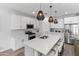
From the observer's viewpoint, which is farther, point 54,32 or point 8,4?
point 54,32

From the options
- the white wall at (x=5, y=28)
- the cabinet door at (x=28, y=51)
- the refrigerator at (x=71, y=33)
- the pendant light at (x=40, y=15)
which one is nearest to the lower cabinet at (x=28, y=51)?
the cabinet door at (x=28, y=51)

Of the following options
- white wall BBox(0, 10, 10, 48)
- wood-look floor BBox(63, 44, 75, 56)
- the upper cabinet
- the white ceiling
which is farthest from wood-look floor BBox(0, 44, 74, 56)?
the white ceiling

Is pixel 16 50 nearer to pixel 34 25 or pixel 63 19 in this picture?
pixel 34 25

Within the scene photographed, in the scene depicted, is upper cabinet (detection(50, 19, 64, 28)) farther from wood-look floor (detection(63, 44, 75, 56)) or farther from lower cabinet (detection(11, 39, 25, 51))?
lower cabinet (detection(11, 39, 25, 51))

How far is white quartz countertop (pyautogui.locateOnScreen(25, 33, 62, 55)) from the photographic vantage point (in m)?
1.54

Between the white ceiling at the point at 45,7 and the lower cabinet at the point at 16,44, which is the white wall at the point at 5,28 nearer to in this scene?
the lower cabinet at the point at 16,44

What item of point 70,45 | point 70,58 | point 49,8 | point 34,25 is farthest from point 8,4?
point 70,58

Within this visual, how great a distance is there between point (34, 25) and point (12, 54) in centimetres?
66

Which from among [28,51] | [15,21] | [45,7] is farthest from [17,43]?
[45,7]

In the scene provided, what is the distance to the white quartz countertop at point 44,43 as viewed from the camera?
1.54 metres

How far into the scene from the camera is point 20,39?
5.09 feet

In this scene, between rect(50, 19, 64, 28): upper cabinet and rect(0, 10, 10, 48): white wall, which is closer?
rect(0, 10, 10, 48): white wall

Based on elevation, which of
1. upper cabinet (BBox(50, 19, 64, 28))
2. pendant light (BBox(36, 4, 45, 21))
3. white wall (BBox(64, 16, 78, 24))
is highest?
pendant light (BBox(36, 4, 45, 21))

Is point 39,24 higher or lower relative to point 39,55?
higher
